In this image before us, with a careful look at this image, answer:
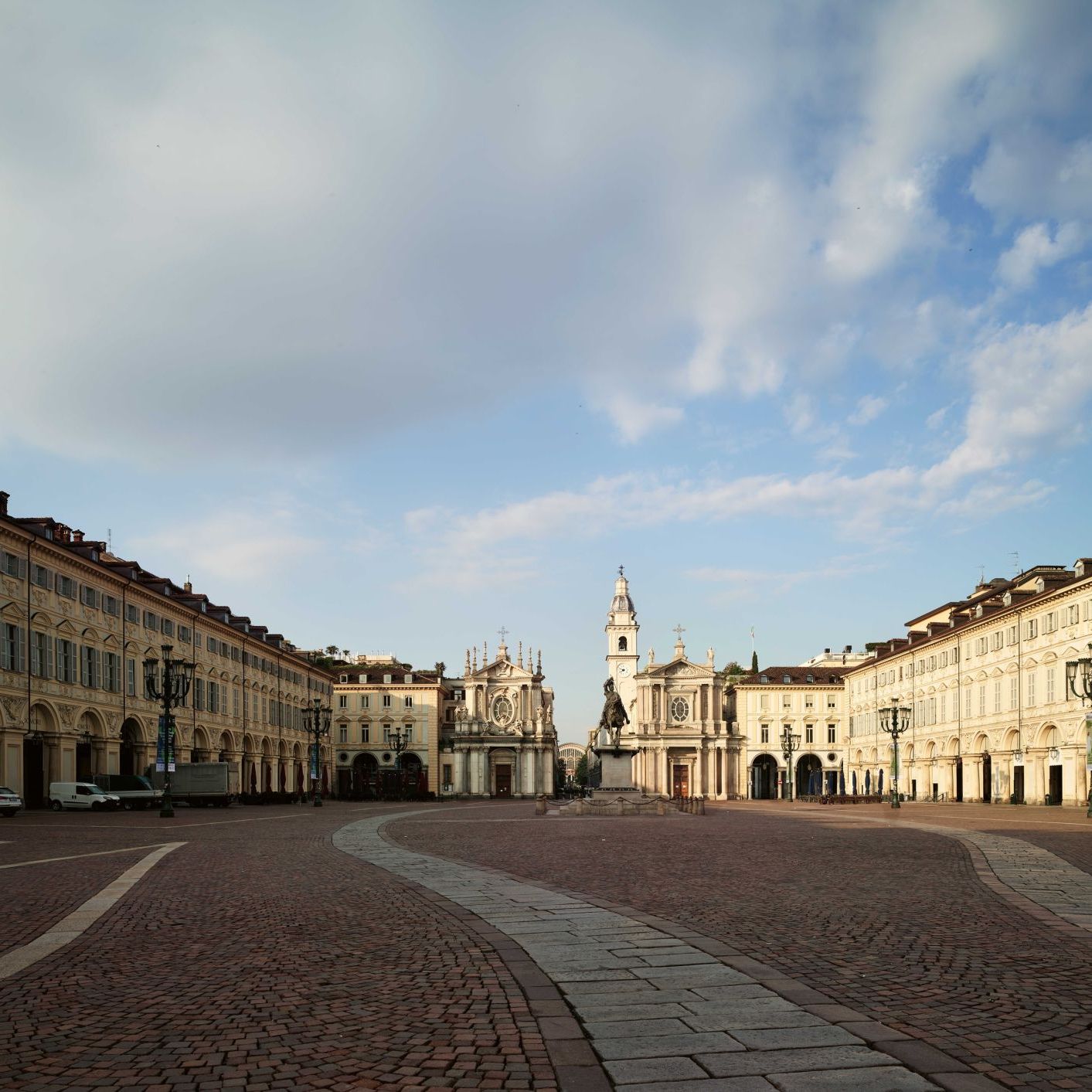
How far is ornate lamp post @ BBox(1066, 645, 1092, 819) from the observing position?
135ft

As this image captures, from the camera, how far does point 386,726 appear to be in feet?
387

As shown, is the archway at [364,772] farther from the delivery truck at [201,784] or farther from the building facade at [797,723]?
the delivery truck at [201,784]

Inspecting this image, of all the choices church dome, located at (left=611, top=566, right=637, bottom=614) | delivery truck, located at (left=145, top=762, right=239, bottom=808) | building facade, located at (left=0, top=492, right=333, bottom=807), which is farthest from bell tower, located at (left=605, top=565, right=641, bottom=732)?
delivery truck, located at (left=145, top=762, right=239, bottom=808)


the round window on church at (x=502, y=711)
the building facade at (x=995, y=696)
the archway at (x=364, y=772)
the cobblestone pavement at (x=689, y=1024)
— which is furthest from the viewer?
the round window on church at (x=502, y=711)

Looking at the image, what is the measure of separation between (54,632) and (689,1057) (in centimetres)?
5240

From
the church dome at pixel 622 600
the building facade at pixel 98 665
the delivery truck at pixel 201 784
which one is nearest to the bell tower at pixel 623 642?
the church dome at pixel 622 600

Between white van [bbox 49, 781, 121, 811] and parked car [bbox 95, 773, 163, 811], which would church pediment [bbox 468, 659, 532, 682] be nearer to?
parked car [bbox 95, 773, 163, 811]

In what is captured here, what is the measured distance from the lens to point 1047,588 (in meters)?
64.2

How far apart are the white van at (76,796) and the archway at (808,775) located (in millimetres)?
80599

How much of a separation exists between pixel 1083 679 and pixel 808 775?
78172 millimetres

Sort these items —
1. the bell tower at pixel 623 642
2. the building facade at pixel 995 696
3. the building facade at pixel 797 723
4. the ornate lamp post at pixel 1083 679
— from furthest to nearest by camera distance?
the bell tower at pixel 623 642, the building facade at pixel 797 723, the building facade at pixel 995 696, the ornate lamp post at pixel 1083 679

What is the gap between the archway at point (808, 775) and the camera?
116 m

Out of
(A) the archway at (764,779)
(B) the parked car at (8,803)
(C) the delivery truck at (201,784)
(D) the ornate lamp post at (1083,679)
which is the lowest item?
(A) the archway at (764,779)

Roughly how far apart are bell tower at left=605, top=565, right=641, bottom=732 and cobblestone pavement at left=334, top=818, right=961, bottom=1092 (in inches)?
4978
